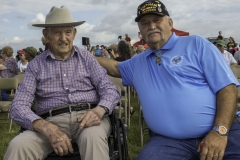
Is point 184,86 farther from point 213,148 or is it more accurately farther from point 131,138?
point 131,138

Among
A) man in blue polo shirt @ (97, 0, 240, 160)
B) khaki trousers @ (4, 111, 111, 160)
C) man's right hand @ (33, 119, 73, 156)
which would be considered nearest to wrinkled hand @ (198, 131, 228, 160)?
man in blue polo shirt @ (97, 0, 240, 160)

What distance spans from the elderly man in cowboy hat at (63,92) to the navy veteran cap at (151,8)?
656 millimetres

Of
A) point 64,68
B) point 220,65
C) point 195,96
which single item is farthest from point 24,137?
point 220,65

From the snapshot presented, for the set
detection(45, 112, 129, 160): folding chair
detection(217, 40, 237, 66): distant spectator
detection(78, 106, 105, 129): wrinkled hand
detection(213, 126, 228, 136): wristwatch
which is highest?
detection(217, 40, 237, 66): distant spectator

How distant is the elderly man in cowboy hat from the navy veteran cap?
2.15 ft

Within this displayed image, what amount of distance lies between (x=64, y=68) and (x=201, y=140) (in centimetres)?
142

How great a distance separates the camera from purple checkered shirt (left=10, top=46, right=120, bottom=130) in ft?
9.48

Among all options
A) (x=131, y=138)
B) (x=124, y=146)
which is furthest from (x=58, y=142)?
(x=131, y=138)

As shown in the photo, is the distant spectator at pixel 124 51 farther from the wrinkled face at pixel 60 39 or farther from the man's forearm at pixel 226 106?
the man's forearm at pixel 226 106

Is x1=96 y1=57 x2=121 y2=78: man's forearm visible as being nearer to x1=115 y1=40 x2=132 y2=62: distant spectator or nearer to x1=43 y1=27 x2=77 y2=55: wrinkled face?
x1=43 y1=27 x2=77 y2=55: wrinkled face

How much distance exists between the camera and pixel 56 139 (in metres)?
2.48

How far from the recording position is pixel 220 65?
2469mm

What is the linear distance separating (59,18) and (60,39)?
217 mm

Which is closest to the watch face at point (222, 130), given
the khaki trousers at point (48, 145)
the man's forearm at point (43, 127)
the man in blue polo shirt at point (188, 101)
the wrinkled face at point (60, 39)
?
the man in blue polo shirt at point (188, 101)
